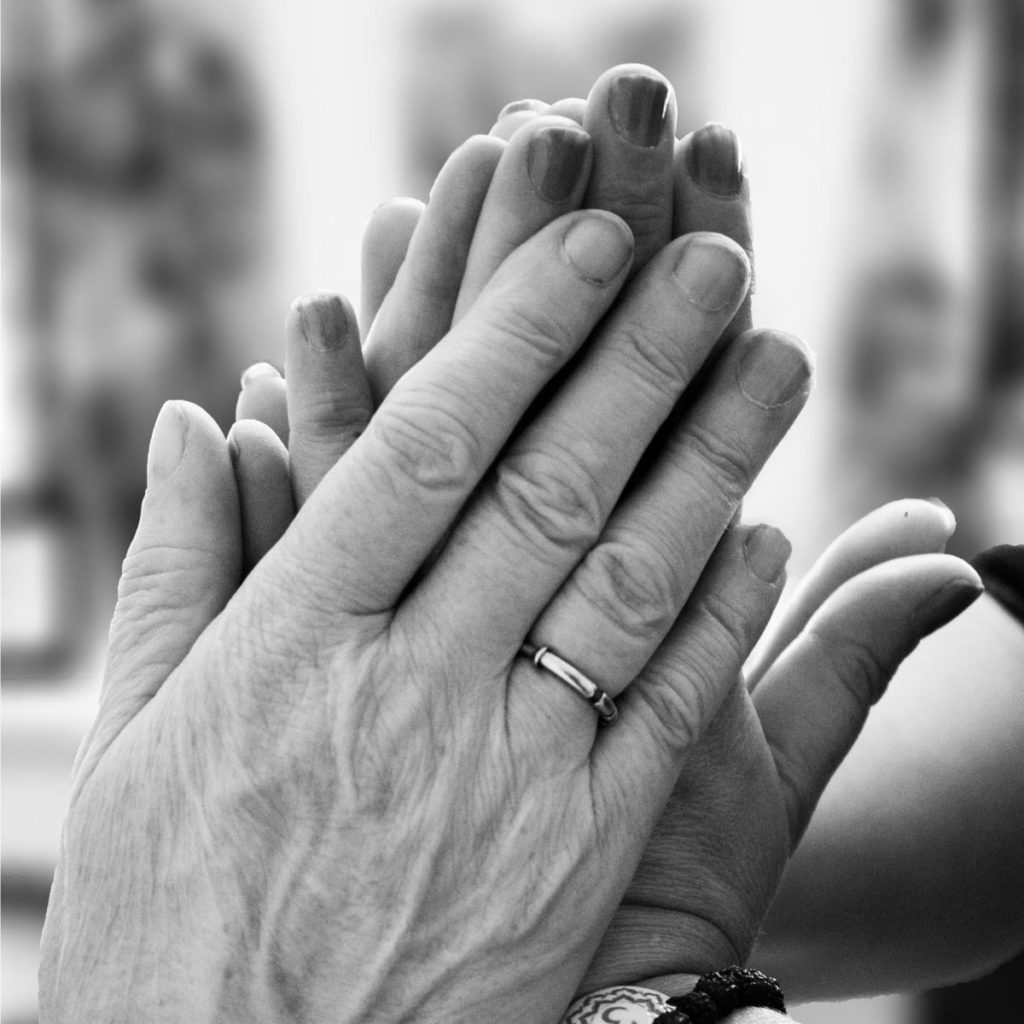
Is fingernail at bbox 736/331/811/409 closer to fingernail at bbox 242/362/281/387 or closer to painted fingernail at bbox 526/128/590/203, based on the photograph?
painted fingernail at bbox 526/128/590/203

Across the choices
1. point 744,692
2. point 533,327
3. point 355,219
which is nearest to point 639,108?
point 533,327

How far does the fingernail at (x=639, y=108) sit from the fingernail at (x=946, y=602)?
1.05ft

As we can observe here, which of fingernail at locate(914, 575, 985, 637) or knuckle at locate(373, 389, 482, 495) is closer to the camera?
knuckle at locate(373, 389, 482, 495)

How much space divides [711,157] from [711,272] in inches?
2.5

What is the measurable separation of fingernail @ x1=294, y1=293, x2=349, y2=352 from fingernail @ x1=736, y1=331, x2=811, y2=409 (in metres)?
0.19

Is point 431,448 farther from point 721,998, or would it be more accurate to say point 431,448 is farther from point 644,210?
point 721,998

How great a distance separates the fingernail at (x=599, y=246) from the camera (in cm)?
49

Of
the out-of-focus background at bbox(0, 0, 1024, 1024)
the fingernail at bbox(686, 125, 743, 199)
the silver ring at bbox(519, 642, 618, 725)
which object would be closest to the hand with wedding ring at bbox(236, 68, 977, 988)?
the fingernail at bbox(686, 125, 743, 199)

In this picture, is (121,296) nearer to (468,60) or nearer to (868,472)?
(468,60)

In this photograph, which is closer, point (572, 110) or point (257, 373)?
point (572, 110)

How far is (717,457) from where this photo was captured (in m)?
0.53

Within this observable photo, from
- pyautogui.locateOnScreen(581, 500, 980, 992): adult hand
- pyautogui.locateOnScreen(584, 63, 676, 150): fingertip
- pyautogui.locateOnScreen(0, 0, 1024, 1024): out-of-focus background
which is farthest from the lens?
pyautogui.locateOnScreen(0, 0, 1024, 1024): out-of-focus background

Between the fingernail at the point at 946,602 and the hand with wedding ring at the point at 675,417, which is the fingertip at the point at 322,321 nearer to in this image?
the hand with wedding ring at the point at 675,417

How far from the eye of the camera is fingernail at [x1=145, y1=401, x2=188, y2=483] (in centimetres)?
58
